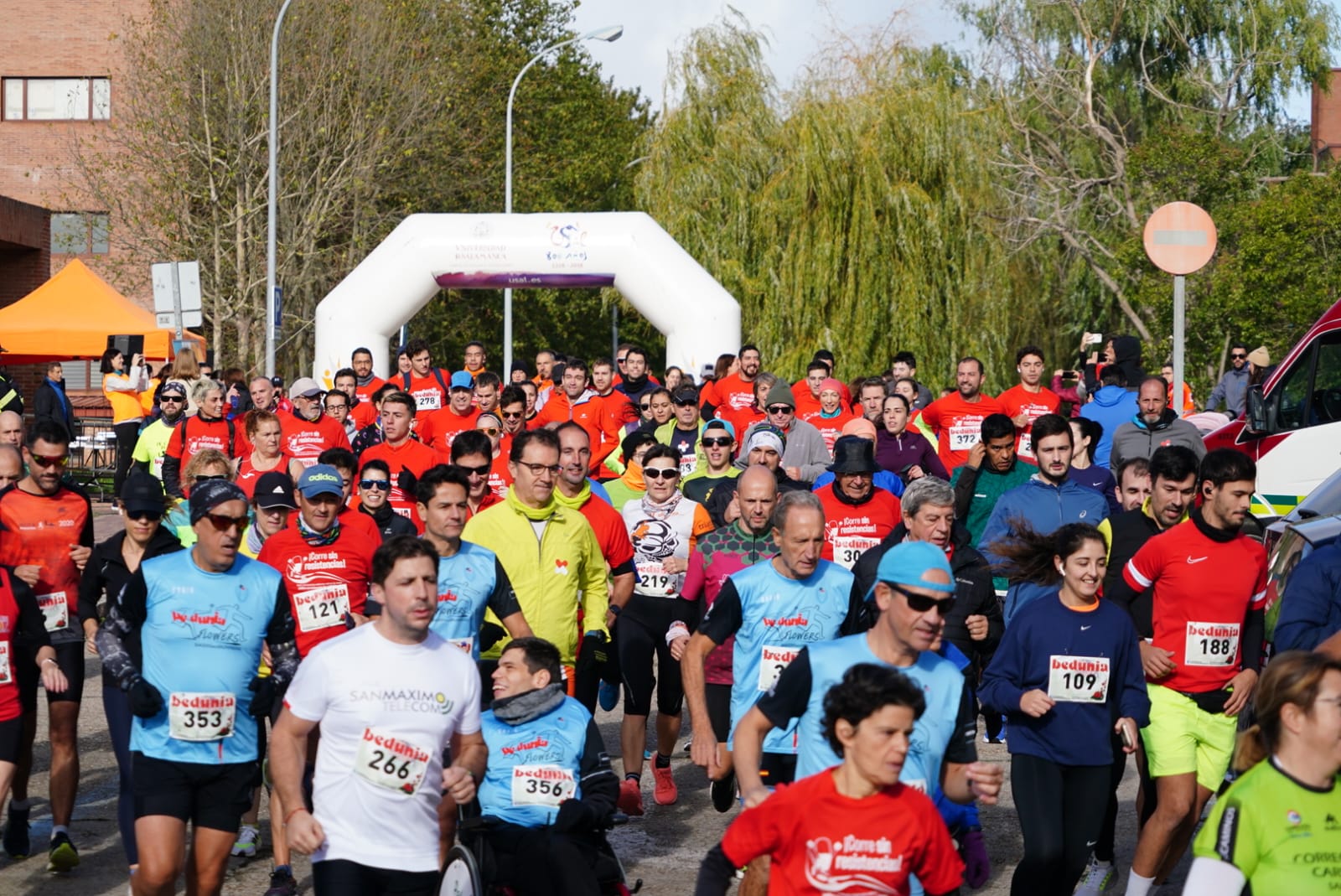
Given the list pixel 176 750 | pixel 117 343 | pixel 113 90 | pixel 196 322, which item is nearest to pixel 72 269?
pixel 117 343

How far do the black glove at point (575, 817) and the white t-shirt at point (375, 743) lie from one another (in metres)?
0.98

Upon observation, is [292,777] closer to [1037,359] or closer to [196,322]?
[1037,359]

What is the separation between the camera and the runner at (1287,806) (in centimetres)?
405

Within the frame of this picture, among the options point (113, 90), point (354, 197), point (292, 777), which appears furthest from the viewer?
point (113, 90)

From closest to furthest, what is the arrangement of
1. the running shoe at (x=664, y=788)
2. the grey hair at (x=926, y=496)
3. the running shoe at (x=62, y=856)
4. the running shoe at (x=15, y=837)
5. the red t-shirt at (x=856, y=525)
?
1. the grey hair at (x=926, y=496)
2. the running shoe at (x=62, y=856)
3. the running shoe at (x=15, y=837)
4. the running shoe at (x=664, y=788)
5. the red t-shirt at (x=856, y=525)

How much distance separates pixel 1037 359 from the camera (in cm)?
1373

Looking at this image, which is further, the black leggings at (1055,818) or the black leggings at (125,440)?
the black leggings at (125,440)

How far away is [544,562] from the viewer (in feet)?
26.7

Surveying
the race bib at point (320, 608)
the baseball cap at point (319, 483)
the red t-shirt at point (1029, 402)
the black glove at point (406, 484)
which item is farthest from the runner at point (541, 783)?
the red t-shirt at point (1029, 402)

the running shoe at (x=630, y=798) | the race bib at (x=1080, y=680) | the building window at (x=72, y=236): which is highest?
the building window at (x=72, y=236)

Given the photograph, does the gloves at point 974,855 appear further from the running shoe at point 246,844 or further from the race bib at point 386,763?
the running shoe at point 246,844

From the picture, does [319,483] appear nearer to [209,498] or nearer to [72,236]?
[209,498]

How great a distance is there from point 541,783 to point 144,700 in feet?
4.80

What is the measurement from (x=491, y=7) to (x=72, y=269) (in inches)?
991
